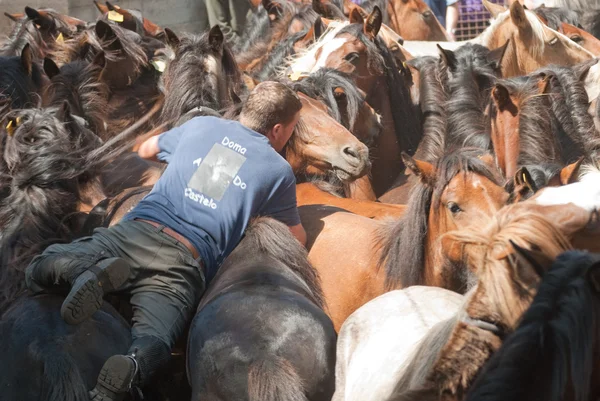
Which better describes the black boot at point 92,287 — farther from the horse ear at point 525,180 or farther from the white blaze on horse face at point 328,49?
the white blaze on horse face at point 328,49

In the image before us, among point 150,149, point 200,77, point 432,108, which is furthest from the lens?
point 432,108

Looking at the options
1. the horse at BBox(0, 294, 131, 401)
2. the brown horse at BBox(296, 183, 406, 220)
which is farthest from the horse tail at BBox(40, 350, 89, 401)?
the brown horse at BBox(296, 183, 406, 220)

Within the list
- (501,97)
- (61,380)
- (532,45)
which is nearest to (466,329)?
(61,380)

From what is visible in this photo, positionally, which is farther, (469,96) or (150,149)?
(469,96)

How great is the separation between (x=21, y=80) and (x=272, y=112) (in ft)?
7.66

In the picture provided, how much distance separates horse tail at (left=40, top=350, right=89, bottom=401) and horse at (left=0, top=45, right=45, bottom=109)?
2.97 meters

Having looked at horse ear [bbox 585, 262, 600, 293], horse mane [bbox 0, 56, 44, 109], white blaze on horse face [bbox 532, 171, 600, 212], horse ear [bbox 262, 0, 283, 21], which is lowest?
horse ear [bbox 262, 0, 283, 21]

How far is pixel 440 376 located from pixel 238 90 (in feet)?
12.3

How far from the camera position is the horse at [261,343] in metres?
3.40

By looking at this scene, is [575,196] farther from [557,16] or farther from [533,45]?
[557,16]

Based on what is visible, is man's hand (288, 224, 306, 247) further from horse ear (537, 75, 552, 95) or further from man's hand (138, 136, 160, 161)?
horse ear (537, 75, 552, 95)

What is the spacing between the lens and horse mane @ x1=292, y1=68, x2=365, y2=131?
19.9 ft

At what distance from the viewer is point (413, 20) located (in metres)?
10.2

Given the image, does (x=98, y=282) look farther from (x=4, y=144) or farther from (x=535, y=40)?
(x=535, y=40)
